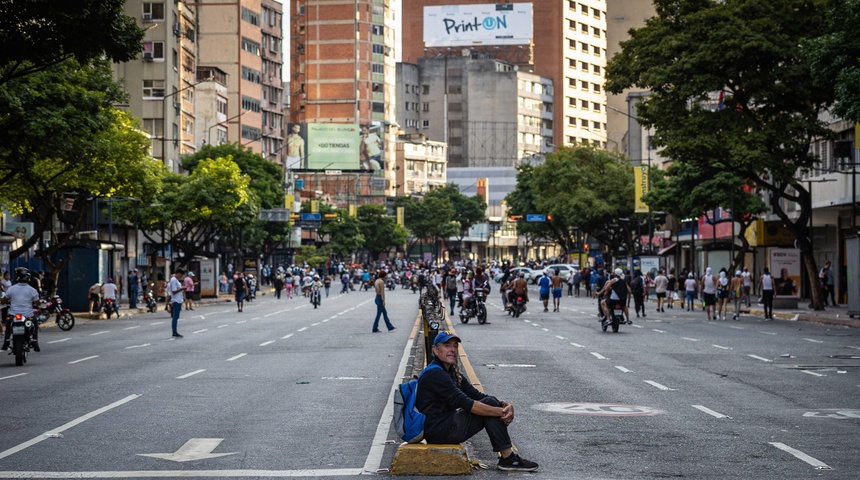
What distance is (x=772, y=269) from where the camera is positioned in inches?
2445

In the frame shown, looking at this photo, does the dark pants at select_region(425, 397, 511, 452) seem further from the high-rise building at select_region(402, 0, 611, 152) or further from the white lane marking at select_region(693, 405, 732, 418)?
the high-rise building at select_region(402, 0, 611, 152)

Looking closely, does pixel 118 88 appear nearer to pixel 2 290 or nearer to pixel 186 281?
pixel 2 290

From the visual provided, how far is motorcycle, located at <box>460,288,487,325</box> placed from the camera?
43094mm

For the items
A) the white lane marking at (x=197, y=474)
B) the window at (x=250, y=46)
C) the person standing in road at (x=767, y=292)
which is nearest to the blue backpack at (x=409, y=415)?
the white lane marking at (x=197, y=474)

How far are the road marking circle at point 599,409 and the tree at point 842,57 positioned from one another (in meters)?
17.9

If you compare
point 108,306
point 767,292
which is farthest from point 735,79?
point 108,306

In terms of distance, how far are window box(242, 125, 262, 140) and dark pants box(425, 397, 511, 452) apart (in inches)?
4756

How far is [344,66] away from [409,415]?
17101cm

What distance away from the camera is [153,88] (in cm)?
9456

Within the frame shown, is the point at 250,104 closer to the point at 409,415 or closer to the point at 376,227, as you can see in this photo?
the point at 376,227

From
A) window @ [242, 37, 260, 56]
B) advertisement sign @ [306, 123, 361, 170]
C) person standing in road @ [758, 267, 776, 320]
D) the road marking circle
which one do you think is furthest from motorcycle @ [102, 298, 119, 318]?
advertisement sign @ [306, 123, 361, 170]

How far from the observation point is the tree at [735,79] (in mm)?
45469

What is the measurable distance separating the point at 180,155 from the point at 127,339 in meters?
65.3

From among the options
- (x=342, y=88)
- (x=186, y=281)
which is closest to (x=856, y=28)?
(x=186, y=281)
